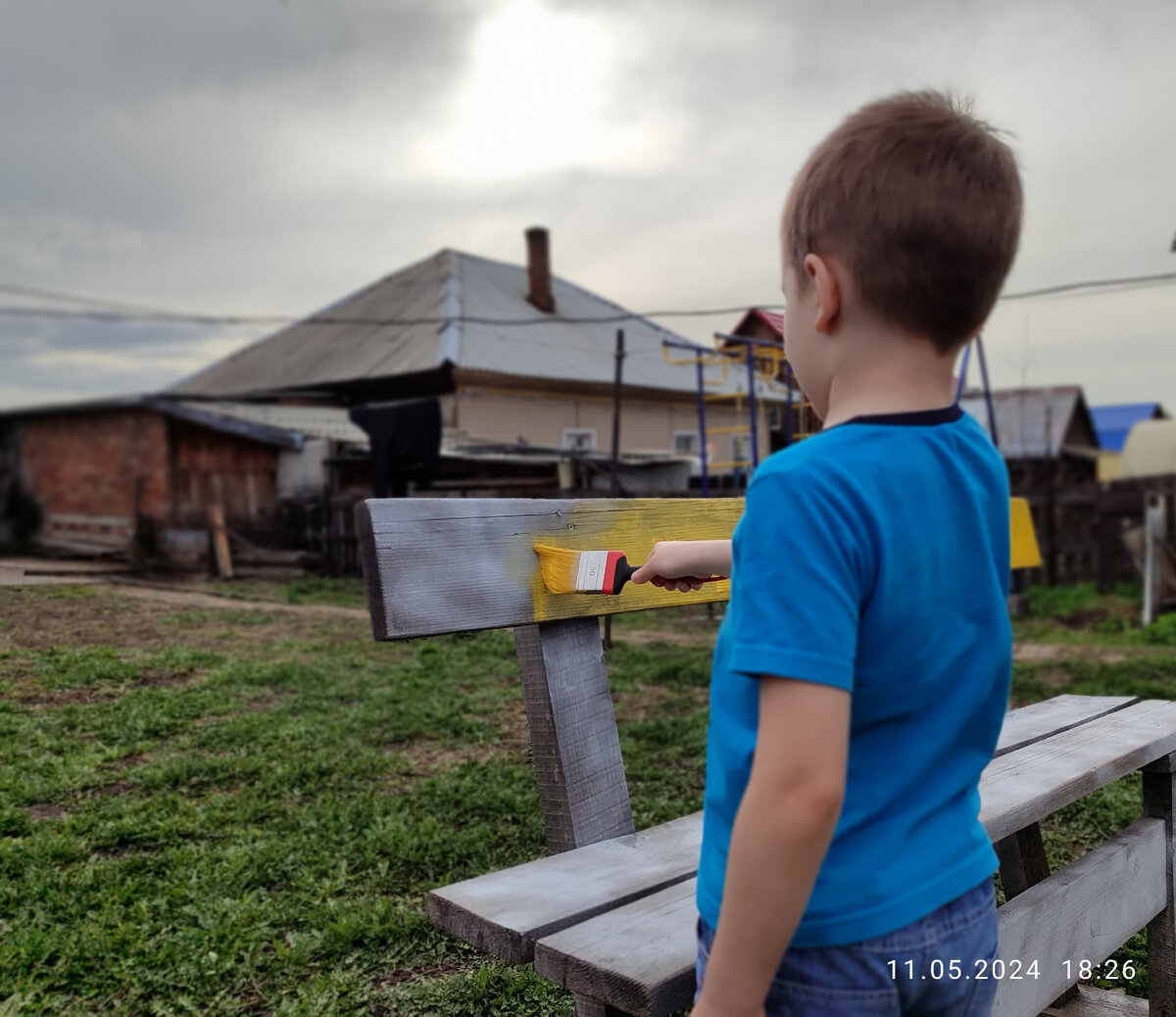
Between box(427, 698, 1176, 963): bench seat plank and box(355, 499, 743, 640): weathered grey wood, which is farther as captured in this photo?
box(355, 499, 743, 640): weathered grey wood

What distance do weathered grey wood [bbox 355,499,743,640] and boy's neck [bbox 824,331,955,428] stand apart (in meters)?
0.89

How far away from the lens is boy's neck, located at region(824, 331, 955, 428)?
3.37 ft

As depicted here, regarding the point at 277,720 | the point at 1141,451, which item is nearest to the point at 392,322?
the point at 1141,451

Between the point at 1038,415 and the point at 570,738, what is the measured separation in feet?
117

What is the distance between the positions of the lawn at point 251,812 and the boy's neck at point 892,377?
1.89 meters

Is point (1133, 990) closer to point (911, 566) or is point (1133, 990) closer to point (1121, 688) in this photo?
point (911, 566)

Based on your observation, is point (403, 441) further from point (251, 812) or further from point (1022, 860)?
point (1022, 860)

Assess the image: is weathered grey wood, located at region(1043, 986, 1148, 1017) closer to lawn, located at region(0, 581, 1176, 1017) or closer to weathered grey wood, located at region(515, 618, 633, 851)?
lawn, located at region(0, 581, 1176, 1017)

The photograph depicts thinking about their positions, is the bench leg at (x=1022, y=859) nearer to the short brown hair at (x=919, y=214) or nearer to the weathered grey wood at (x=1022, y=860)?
the weathered grey wood at (x=1022, y=860)

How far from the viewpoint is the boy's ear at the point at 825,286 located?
3.33 ft

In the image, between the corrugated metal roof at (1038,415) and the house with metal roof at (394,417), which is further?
the corrugated metal roof at (1038,415)

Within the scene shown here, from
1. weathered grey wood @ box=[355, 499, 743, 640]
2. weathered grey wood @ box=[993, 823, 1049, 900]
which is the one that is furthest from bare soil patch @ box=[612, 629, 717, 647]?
weathered grey wood @ box=[355, 499, 743, 640]

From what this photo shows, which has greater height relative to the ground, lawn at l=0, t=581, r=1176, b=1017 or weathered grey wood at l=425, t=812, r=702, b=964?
weathered grey wood at l=425, t=812, r=702, b=964

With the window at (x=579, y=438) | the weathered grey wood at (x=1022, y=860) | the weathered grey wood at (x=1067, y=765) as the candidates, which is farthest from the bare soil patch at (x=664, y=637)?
Answer: the window at (x=579, y=438)
